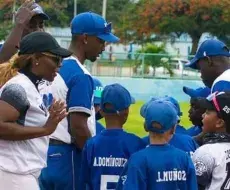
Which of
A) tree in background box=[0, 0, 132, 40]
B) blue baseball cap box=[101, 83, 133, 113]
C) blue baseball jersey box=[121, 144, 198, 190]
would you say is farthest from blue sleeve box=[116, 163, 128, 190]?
tree in background box=[0, 0, 132, 40]

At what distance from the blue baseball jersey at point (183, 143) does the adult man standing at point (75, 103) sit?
64 cm

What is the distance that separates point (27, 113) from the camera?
4.75 m

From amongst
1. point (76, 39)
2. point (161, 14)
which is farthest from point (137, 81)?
point (76, 39)

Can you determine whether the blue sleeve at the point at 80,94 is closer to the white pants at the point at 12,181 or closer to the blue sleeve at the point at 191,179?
the white pants at the point at 12,181

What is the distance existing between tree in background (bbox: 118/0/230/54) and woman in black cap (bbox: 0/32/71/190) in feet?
136

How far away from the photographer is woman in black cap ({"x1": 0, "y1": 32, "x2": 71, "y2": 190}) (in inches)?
182

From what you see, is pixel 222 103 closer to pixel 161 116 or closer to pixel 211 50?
pixel 161 116

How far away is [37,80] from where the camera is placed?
4.86 meters

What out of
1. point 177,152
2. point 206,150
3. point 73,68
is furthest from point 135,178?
point 73,68

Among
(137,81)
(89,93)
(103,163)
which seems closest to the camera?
(103,163)

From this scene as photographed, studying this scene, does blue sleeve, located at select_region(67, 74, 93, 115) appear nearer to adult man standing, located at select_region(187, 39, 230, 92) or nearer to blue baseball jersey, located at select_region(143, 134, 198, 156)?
blue baseball jersey, located at select_region(143, 134, 198, 156)

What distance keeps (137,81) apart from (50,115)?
1009 inches

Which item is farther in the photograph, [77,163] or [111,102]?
[77,163]

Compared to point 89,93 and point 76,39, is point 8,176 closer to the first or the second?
point 89,93
